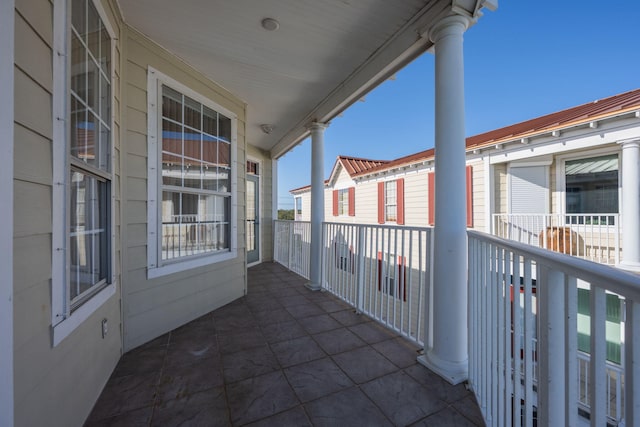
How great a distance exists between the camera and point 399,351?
7.32 feet

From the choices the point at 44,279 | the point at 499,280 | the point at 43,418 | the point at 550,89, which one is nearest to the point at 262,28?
the point at 44,279

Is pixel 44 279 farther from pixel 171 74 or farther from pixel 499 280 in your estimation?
pixel 171 74

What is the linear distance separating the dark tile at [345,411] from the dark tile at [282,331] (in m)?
0.85

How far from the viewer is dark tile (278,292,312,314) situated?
332 centimetres

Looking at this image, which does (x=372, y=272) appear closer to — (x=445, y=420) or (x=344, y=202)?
(x=445, y=420)

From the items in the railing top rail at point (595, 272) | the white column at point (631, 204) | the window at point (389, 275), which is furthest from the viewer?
the white column at point (631, 204)

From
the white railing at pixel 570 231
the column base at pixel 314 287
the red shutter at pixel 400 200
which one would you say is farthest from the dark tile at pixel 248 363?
the red shutter at pixel 400 200

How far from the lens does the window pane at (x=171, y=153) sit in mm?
2590

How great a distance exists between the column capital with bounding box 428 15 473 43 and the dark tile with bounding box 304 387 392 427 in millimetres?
2523

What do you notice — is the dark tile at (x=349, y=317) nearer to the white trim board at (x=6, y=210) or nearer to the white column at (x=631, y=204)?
the white trim board at (x=6, y=210)

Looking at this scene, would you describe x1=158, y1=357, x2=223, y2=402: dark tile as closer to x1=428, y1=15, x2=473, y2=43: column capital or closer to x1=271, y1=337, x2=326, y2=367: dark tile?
x1=271, y1=337, x2=326, y2=367: dark tile

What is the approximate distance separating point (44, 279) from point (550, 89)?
1114 cm

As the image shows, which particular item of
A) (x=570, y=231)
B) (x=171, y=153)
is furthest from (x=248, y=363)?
(x=570, y=231)

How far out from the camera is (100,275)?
186 cm
